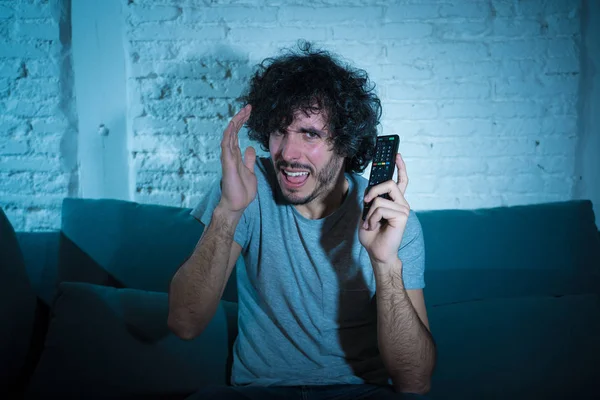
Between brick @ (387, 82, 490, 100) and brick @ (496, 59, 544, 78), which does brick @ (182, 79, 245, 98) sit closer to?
brick @ (387, 82, 490, 100)

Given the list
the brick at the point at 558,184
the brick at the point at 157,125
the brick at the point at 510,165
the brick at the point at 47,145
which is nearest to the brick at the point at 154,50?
the brick at the point at 157,125

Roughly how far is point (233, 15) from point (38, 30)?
0.75 m

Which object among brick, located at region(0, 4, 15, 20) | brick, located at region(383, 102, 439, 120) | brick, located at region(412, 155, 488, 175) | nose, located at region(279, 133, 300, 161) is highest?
brick, located at region(0, 4, 15, 20)

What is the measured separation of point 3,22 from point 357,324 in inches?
66.5

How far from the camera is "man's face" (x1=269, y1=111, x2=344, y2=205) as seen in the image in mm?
1160

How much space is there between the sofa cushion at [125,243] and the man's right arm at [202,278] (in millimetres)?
238

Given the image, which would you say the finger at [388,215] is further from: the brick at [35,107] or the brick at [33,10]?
the brick at [33,10]

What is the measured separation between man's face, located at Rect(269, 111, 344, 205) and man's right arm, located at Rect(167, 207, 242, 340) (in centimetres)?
17

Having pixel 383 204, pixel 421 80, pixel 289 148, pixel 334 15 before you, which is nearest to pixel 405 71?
pixel 421 80

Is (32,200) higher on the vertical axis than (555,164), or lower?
lower

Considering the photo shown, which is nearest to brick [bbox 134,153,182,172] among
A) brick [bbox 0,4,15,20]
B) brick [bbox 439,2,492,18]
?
brick [bbox 0,4,15,20]

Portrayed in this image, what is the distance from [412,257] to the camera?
44.9 inches

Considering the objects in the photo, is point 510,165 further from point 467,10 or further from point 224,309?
point 224,309

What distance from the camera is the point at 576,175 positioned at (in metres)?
1.64
